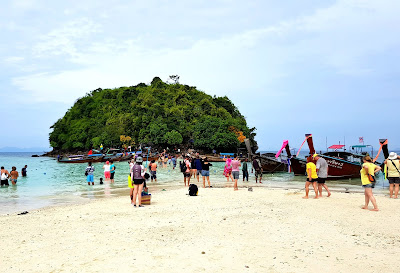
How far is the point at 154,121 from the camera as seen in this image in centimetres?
8388

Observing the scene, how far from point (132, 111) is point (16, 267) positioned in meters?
91.3

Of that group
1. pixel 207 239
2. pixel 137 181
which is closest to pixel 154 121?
pixel 137 181

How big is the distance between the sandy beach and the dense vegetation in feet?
213

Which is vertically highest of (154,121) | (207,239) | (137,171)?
(154,121)

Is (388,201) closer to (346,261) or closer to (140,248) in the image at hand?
(346,261)

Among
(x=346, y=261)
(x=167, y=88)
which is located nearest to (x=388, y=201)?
(x=346, y=261)

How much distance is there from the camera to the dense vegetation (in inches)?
3105

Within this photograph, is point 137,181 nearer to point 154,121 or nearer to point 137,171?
point 137,171

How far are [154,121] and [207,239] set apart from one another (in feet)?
253

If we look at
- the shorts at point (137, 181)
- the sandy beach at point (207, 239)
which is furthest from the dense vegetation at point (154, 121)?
the sandy beach at point (207, 239)

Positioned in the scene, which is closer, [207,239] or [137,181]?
[207,239]

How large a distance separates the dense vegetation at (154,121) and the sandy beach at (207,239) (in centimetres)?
6499

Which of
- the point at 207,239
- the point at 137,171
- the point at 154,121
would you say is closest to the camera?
the point at 207,239

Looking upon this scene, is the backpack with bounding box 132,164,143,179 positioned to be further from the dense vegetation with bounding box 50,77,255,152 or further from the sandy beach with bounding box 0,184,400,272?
the dense vegetation with bounding box 50,77,255,152
